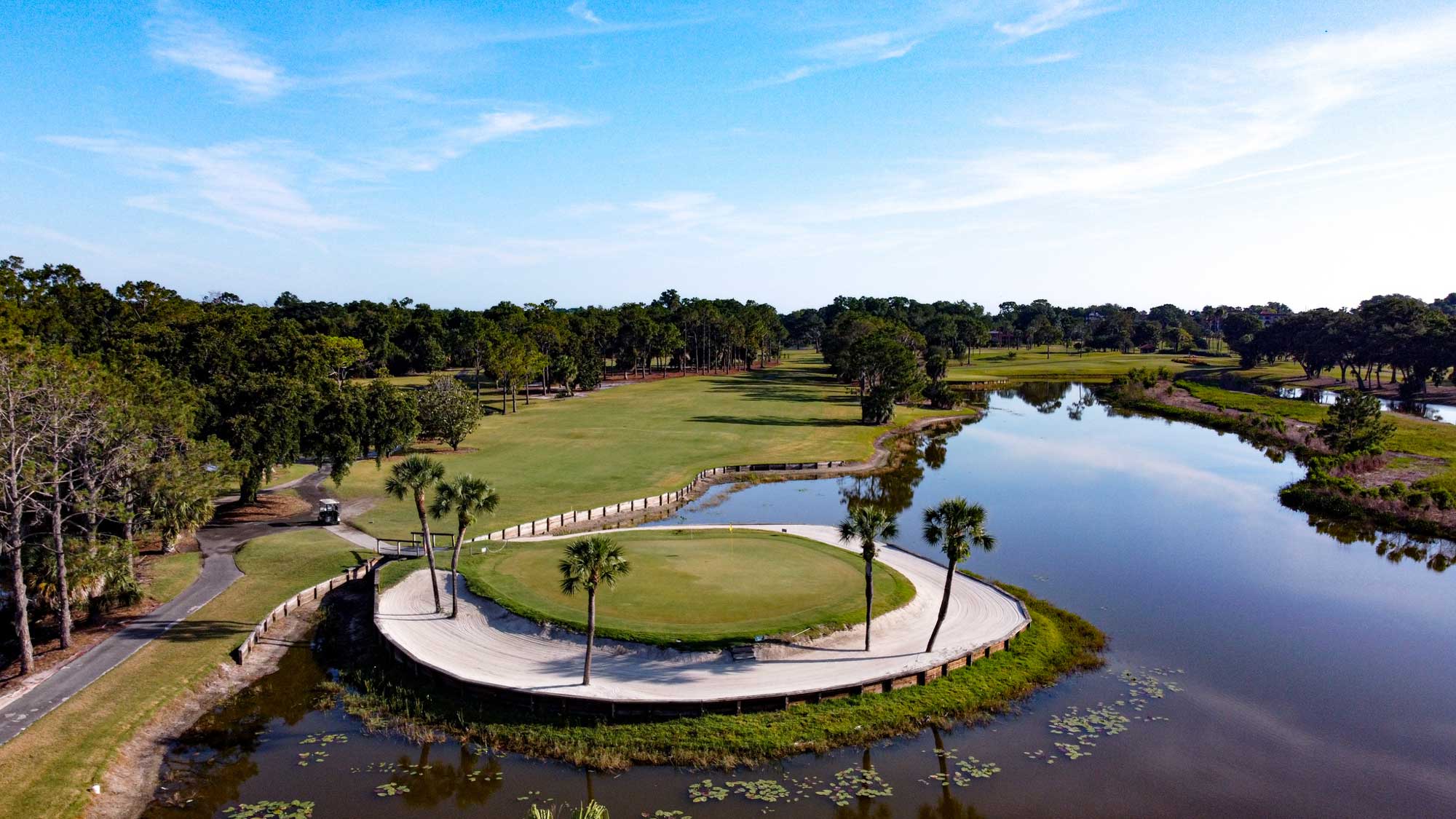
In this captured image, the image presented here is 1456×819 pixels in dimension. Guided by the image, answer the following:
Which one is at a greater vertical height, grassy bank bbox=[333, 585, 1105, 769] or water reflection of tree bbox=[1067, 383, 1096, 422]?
water reflection of tree bbox=[1067, 383, 1096, 422]

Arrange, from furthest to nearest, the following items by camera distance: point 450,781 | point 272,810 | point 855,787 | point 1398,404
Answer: point 1398,404
point 450,781
point 855,787
point 272,810

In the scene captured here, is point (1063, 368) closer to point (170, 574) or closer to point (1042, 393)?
point (1042, 393)

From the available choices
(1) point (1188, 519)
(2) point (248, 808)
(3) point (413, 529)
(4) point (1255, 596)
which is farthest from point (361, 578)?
(1) point (1188, 519)

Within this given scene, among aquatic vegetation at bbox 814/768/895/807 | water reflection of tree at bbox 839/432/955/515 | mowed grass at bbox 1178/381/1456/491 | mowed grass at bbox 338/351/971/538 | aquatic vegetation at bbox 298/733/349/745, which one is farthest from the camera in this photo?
mowed grass at bbox 1178/381/1456/491

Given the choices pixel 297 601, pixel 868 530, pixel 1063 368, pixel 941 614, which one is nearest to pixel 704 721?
pixel 868 530

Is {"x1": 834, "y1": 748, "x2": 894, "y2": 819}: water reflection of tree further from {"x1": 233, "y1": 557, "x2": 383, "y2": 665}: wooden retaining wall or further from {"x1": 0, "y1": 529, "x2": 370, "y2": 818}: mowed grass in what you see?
{"x1": 233, "y1": 557, "x2": 383, "y2": 665}: wooden retaining wall

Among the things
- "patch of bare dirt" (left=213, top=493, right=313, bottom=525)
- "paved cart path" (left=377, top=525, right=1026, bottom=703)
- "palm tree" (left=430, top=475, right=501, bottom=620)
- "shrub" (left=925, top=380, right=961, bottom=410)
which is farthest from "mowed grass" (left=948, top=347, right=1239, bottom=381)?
"palm tree" (left=430, top=475, right=501, bottom=620)

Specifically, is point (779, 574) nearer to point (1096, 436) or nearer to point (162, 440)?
point (162, 440)

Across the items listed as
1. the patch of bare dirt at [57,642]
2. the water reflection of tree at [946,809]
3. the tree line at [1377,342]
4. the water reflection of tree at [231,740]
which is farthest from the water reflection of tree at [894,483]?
the tree line at [1377,342]
